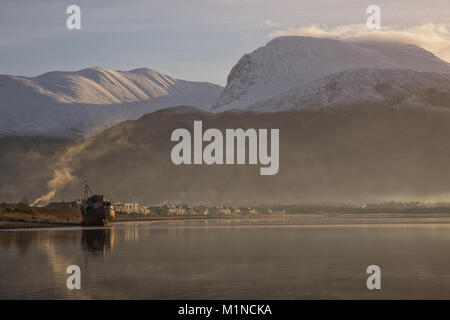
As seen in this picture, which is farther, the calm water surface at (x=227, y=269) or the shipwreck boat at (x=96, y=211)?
the shipwreck boat at (x=96, y=211)

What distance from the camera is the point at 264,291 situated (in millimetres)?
41906

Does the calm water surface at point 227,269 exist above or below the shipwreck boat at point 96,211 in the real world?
below

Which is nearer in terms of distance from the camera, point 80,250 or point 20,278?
point 20,278

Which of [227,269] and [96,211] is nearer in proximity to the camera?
[227,269]

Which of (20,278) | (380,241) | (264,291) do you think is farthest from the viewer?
(380,241)

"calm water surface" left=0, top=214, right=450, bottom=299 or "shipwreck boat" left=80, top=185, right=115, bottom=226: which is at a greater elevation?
"shipwreck boat" left=80, top=185, right=115, bottom=226

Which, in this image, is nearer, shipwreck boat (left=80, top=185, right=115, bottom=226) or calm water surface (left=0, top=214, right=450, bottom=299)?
calm water surface (left=0, top=214, right=450, bottom=299)

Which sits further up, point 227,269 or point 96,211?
point 96,211
